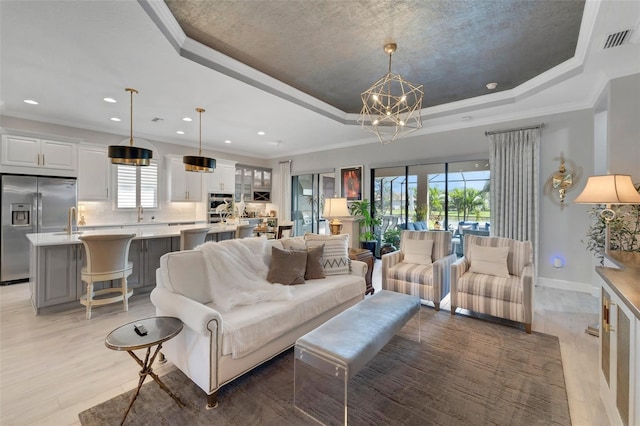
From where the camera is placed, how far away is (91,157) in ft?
18.2

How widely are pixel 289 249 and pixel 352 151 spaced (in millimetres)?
4262

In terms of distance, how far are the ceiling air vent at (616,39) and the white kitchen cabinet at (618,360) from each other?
→ 2.40 meters

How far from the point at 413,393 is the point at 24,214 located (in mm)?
6489

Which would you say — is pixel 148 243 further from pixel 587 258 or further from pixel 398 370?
pixel 587 258

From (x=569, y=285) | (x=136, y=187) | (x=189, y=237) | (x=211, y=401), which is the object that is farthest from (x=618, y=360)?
(x=136, y=187)

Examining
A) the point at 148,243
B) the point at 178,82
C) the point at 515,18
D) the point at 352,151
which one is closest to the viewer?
the point at 515,18

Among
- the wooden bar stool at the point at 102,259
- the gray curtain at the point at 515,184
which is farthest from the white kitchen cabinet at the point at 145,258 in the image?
the gray curtain at the point at 515,184

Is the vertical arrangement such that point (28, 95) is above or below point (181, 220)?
above

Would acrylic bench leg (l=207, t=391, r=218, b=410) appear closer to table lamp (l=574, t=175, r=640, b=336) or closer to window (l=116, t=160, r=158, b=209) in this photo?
table lamp (l=574, t=175, r=640, b=336)

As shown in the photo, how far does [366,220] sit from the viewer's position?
6.43m

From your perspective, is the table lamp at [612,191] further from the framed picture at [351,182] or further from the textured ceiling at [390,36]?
the framed picture at [351,182]

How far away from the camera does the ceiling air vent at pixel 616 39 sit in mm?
2590

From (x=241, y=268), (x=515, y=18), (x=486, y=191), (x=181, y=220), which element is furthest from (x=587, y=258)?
(x=181, y=220)

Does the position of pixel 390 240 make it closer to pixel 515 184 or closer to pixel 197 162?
pixel 515 184
